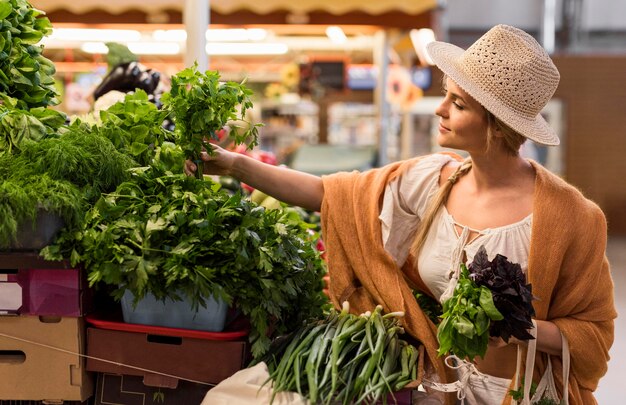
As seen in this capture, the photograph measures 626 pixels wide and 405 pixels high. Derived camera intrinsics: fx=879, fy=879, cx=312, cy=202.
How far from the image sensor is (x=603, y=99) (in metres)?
16.7

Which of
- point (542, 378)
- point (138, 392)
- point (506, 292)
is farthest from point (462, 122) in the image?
point (138, 392)

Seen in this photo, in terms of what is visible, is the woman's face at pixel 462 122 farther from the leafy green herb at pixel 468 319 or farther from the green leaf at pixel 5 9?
the green leaf at pixel 5 9

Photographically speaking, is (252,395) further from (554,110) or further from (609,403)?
(554,110)

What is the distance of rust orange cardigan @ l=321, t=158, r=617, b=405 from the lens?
2.21 meters

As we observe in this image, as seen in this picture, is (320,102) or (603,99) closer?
(603,99)

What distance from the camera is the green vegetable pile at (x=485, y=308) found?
6.09 feet

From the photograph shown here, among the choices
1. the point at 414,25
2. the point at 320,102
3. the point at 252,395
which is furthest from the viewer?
the point at 320,102

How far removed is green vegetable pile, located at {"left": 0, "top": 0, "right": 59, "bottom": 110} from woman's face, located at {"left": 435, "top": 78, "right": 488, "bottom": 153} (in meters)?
1.11

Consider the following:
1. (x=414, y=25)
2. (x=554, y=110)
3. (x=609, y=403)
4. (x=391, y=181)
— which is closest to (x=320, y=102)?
(x=554, y=110)

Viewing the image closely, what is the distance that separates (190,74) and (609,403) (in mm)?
4191

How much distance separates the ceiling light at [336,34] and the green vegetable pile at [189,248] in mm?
4945

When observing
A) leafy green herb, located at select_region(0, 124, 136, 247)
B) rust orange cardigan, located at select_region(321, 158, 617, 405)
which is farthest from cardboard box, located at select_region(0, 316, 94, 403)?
rust orange cardigan, located at select_region(321, 158, 617, 405)

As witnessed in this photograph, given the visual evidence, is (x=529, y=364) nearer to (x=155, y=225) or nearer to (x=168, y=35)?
(x=155, y=225)

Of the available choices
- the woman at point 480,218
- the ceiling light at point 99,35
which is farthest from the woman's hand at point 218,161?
the ceiling light at point 99,35
